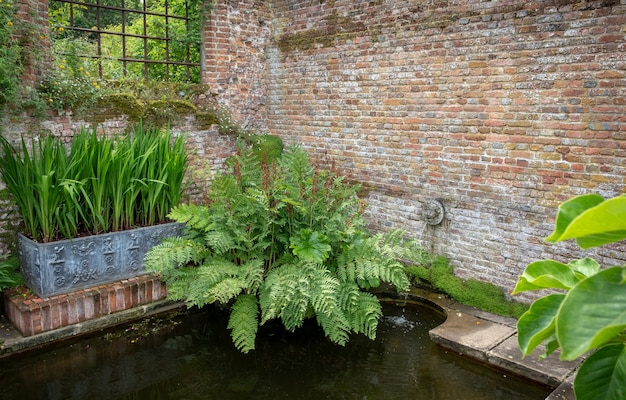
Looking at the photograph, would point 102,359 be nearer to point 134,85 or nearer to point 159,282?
point 159,282

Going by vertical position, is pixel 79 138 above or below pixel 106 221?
above

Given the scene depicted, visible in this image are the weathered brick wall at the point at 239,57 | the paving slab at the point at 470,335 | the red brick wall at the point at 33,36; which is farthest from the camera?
Answer: the weathered brick wall at the point at 239,57

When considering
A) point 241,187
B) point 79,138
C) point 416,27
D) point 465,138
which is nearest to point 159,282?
point 241,187

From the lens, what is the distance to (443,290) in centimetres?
501

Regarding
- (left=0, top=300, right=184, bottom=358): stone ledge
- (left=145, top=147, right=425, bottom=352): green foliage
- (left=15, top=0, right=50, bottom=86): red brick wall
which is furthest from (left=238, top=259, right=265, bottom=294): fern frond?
(left=15, top=0, right=50, bottom=86): red brick wall

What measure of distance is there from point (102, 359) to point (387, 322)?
7.51 ft

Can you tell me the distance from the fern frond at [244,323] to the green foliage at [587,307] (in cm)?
307

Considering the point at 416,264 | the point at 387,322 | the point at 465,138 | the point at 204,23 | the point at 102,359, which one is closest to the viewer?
the point at 102,359

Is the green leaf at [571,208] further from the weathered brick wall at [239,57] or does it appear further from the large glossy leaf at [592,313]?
the weathered brick wall at [239,57]

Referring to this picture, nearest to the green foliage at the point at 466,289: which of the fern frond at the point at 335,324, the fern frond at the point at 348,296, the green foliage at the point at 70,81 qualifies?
the fern frond at the point at 348,296

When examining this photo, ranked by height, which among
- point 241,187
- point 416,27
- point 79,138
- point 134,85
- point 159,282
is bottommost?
point 159,282

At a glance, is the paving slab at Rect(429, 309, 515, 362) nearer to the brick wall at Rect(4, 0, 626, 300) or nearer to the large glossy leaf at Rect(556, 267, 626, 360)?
the brick wall at Rect(4, 0, 626, 300)

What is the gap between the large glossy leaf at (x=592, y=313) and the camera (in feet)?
1.94

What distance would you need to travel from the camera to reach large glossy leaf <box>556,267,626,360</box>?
1.94 feet
